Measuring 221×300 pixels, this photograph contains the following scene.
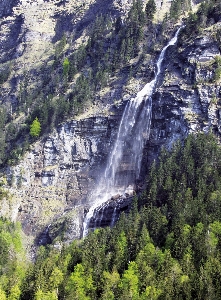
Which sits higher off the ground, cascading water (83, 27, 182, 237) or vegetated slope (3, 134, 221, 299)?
cascading water (83, 27, 182, 237)

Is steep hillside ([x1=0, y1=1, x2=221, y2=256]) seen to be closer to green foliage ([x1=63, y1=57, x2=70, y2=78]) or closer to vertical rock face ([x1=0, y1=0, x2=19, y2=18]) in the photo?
green foliage ([x1=63, y1=57, x2=70, y2=78])

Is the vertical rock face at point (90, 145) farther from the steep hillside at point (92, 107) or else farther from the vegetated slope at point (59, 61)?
the vegetated slope at point (59, 61)

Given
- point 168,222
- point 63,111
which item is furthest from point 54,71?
point 168,222

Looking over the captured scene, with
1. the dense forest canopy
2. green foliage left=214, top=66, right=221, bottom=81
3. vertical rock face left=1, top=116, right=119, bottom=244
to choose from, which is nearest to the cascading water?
vertical rock face left=1, top=116, right=119, bottom=244

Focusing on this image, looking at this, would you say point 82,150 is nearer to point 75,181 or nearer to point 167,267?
point 75,181

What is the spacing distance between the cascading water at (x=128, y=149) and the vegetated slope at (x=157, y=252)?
18119mm

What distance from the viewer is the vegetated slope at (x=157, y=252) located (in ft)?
146

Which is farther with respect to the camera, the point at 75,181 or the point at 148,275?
the point at 75,181

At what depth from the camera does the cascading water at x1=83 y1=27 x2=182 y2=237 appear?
87.8 meters

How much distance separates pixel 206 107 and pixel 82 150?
29.9 meters

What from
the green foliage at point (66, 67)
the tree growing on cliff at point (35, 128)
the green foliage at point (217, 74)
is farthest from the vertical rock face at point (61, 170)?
the green foliage at point (217, 74)

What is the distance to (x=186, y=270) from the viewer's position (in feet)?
151

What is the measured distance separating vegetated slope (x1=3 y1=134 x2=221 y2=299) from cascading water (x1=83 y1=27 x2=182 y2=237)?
18.1 metres

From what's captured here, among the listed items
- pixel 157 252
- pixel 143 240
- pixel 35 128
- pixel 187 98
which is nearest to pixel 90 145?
pixel 35 128
